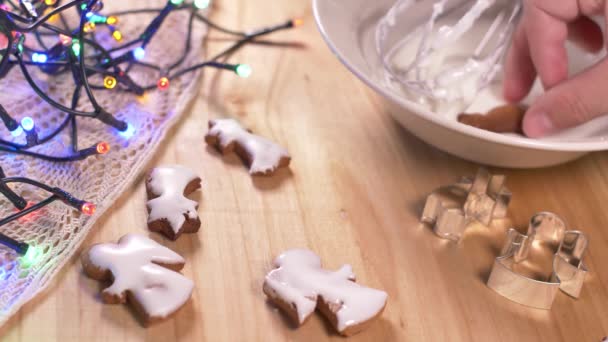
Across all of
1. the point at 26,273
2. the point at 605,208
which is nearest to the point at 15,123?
the point at 26,273

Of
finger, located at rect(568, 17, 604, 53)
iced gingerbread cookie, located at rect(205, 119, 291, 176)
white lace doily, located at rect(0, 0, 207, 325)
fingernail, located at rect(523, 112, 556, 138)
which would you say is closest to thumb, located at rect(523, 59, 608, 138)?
fingernail, located at rect(523, 112, 556, 138)

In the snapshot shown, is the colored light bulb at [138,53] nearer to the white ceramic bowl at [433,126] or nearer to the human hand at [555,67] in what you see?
the white ceramic bowl at [433,126]

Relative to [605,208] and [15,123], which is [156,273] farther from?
[605,208]

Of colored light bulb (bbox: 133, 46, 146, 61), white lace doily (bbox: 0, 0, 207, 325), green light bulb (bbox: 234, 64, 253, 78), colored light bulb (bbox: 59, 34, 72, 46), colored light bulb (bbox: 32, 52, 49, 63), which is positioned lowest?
white lace doily (bbox: 0, 0, 207, 325)

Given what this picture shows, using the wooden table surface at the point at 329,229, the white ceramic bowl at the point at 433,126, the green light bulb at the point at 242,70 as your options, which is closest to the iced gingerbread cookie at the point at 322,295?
the wooden table surface at the point at 329,229

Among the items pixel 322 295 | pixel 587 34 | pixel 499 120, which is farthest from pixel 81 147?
pixel 587 34

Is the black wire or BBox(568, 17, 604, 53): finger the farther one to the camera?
BBox(568, 17, 604, 53): finger

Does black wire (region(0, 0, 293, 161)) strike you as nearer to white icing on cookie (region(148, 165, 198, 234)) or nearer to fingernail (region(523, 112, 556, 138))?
white icing on cookie (region(148, 165, 198, 234))
